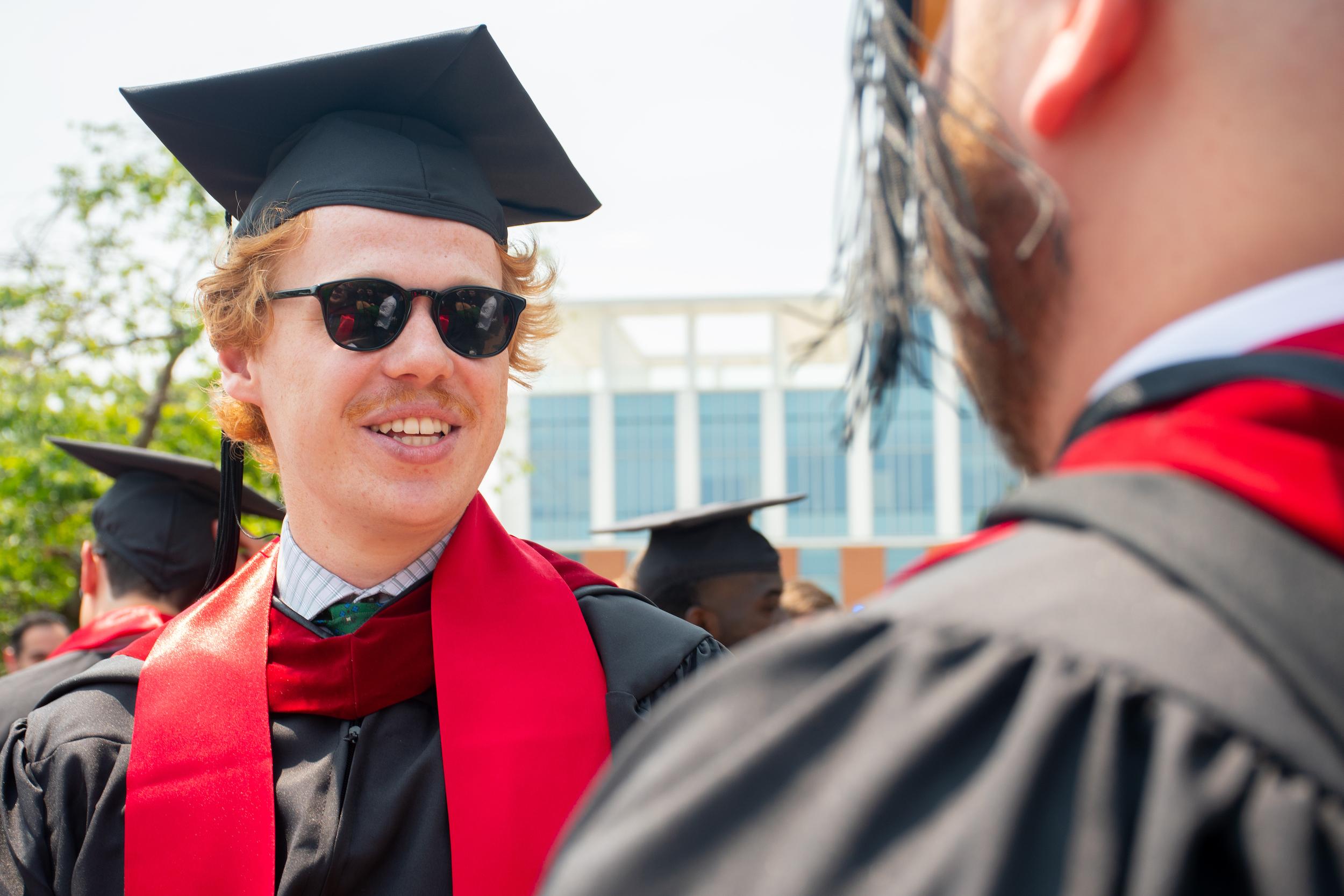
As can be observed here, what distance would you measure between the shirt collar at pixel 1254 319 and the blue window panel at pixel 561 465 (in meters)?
42.2

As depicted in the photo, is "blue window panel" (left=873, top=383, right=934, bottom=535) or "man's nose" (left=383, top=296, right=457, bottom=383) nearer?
"man's nose" (left=383, top=296, right=457, bottom=383)

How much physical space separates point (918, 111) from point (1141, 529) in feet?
1.49

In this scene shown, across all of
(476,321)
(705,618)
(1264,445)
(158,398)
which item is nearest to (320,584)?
(476,321)

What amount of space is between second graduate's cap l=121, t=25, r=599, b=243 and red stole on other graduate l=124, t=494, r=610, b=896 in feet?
2.41

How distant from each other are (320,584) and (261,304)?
0.58 meters

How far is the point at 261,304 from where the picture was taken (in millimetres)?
2098

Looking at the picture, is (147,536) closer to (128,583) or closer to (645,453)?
(128,583)

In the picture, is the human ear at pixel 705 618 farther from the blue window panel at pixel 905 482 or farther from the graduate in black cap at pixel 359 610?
the blue window panel at pixel 905 482

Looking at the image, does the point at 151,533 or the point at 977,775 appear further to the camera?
the point at 151,533

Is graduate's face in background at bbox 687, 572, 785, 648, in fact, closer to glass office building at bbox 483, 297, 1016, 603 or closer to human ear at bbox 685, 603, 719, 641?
human ear at bbox 685, 603, 719, 641

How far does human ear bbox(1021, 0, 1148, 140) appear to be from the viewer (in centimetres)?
70

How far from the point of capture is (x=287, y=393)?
2055mm

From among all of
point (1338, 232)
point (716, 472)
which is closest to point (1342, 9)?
point (1338, 232)

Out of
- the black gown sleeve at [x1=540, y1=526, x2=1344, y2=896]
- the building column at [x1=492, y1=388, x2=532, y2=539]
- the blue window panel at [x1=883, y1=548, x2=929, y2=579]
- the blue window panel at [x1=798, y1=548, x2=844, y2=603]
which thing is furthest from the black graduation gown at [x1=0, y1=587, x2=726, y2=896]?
the building column at [x1=492, y1=388, x2=532, y2=539]
